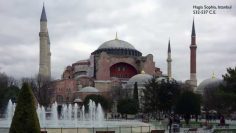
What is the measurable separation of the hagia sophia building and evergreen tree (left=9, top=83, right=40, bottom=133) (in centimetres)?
6487

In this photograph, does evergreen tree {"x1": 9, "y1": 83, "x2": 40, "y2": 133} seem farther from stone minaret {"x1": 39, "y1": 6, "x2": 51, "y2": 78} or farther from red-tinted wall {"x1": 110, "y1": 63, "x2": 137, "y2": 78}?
red-tinted wall {"x1": 110, "y1": 63, "x2": 137, "y2": 78}

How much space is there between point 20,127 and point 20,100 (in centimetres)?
76

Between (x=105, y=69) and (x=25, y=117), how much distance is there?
75403mm

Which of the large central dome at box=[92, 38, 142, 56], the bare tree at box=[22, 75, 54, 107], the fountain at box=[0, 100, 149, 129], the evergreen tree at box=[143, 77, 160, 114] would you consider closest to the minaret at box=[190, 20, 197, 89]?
the large central dome at box=[92, 38, 142, 56]

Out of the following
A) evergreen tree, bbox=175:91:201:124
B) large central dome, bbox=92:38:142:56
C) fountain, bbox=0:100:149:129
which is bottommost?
fountain, bbox=0:100:149:129

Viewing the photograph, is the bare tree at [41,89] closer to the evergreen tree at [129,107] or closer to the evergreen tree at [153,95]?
the evergreen tree at [129,107]

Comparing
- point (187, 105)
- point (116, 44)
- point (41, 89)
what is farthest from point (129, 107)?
point (116, 44)

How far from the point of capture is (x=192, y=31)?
312 feet

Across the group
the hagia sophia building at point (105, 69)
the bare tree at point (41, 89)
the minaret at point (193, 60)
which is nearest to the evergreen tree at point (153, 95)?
the bare tree at point (41, 89)

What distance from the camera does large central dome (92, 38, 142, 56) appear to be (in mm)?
92688

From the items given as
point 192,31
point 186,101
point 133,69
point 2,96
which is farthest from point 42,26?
point 186,101

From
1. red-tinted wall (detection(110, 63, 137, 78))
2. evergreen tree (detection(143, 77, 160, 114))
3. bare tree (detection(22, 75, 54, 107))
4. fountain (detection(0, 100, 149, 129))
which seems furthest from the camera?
red-tinted wall (detection(110, 63, 137, 78))

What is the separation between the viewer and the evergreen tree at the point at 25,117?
12.1 metres

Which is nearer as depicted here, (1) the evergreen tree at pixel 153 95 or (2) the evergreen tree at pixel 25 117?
(2) the evergreen tree at pixel 25 117
